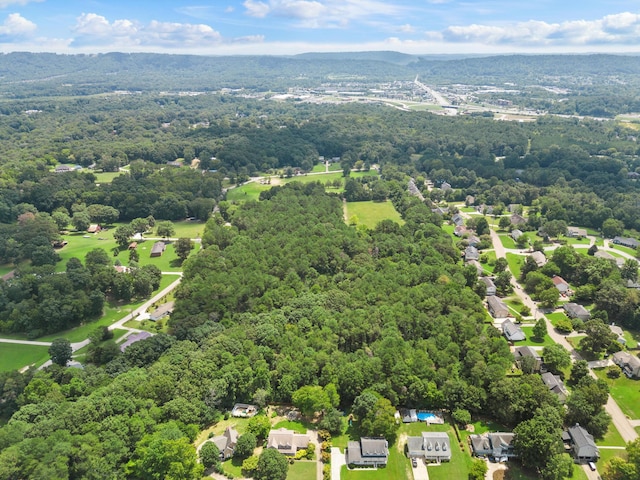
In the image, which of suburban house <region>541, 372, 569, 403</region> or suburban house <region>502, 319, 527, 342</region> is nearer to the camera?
suburban house <region>541, 372, 569, 403</region>

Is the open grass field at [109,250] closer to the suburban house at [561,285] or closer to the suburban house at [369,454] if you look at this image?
the suburban house at [369,454]

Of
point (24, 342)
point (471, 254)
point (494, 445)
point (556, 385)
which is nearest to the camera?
point (494, 445)

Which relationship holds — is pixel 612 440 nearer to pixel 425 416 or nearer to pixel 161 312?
pixel 425 416

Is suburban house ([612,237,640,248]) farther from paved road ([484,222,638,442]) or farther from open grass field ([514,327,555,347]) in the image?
open grass field ([514,327,555,347])

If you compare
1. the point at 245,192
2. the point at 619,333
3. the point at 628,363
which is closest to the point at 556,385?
the point at 628,363

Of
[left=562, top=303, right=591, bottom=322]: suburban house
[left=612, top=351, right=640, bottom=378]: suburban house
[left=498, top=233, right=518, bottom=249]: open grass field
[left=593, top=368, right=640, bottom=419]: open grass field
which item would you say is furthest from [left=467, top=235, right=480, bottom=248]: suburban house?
[left=593, top=368, right=640, bottom=419]: open grass field

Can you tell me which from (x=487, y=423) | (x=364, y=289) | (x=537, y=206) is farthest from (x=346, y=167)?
(x=487, y=423)

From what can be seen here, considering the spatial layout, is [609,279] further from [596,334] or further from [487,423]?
[487,423]

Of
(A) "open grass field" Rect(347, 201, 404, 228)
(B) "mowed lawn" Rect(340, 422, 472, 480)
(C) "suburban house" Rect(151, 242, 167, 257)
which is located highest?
(C) "suburban house" Rect(151, 242, 167, 257)
